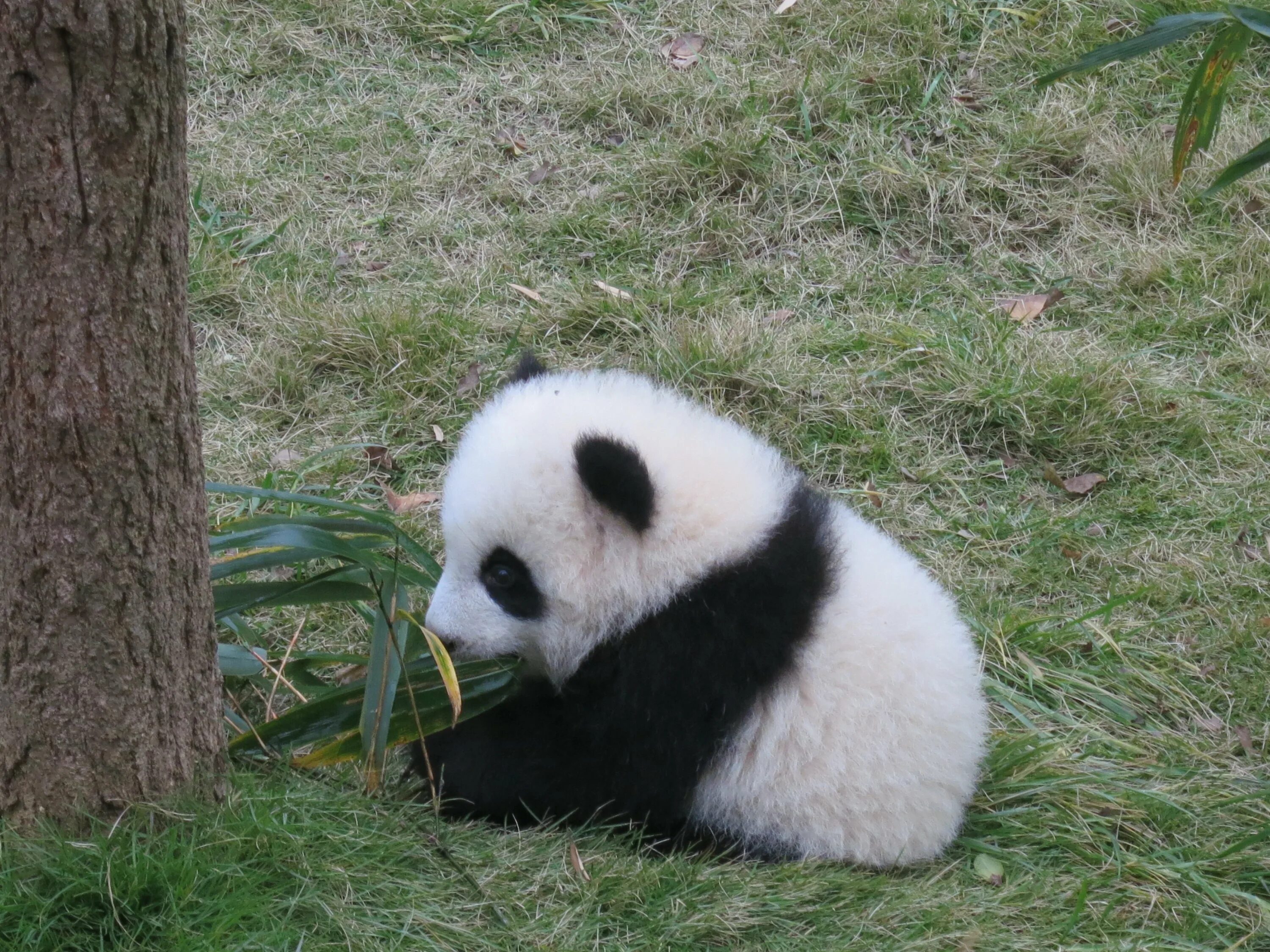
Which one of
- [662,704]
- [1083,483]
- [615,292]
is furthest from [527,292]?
[662,704]

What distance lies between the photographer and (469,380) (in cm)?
518

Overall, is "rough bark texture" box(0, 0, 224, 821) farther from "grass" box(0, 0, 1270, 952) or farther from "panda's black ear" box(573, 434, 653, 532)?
"panda's black ear" box(573, 434, 653, 532)

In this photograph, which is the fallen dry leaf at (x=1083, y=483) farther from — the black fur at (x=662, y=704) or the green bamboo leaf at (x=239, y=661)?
the green bamboo leaf at (x=239, y=661)

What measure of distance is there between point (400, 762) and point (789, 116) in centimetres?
428

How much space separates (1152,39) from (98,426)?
92.4 inches

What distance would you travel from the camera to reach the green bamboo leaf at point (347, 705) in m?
3.08

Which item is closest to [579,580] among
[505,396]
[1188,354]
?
[505,396]

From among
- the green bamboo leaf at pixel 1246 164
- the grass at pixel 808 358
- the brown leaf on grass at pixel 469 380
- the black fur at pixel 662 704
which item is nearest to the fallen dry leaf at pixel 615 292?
the grass at pixel 808 358

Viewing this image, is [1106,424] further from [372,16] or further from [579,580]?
[372,16]

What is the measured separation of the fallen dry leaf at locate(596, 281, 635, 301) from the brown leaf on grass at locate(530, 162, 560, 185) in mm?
955

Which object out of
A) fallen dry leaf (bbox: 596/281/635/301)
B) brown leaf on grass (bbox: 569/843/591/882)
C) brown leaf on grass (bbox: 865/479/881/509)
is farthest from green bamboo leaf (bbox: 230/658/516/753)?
fallen dry leaf (bbox: 596/281/635/301)

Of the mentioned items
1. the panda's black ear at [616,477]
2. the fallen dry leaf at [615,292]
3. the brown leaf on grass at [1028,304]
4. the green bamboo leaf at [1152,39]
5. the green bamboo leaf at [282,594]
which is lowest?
the fallen dry leaf at [615,292]

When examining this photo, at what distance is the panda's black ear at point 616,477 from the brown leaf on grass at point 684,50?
4.44 m

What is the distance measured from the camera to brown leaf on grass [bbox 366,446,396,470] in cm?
490
